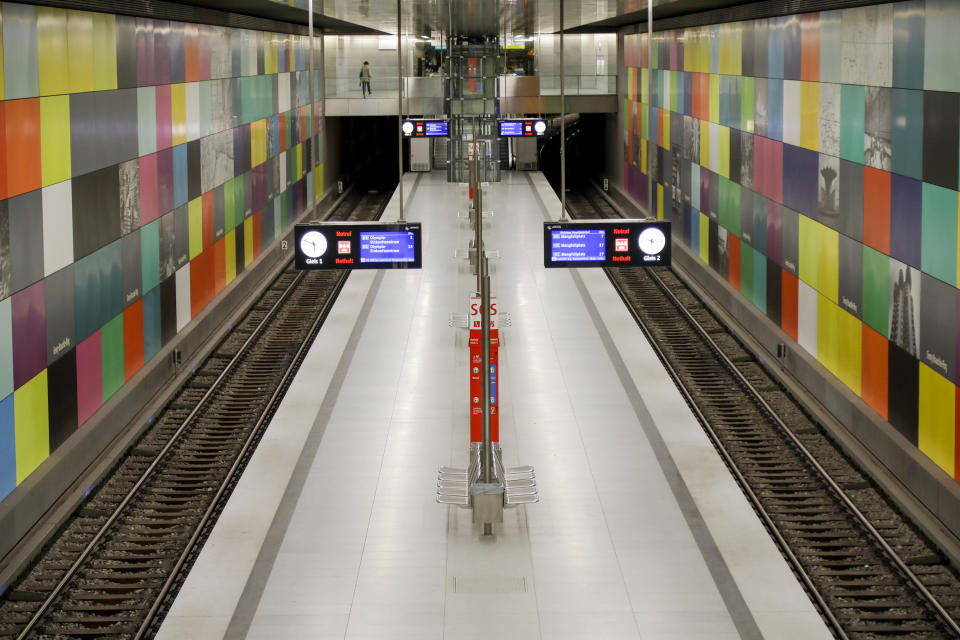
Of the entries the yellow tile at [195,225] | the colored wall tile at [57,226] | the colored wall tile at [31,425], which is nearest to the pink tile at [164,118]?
the yellow tile at [195,225]

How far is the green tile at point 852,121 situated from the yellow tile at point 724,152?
725cm

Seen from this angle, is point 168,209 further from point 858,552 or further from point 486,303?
point 858,552

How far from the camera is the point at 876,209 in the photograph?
53.0ft

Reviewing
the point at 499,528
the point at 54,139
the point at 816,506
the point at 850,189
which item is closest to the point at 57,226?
the point at 54,139

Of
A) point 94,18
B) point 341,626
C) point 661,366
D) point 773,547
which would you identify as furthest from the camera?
point 661,366

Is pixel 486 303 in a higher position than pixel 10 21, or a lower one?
lower

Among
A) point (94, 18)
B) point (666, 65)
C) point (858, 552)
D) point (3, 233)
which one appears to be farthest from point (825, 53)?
point (666, 65)

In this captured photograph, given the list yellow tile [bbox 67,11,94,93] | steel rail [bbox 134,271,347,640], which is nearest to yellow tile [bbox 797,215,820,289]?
steel rail [bbox 134,271,347,640]

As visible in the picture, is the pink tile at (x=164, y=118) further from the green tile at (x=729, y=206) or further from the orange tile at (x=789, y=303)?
the green tile at (x=729, y=206)

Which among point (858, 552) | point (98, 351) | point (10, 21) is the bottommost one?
point (858, 552)

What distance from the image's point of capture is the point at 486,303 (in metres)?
12.9

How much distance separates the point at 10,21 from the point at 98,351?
4703 millimetres

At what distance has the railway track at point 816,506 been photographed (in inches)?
461

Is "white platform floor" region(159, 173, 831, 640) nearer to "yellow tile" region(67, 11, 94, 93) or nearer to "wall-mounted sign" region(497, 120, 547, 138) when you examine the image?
"yellow tile" region(67, 11, 94, 93)
